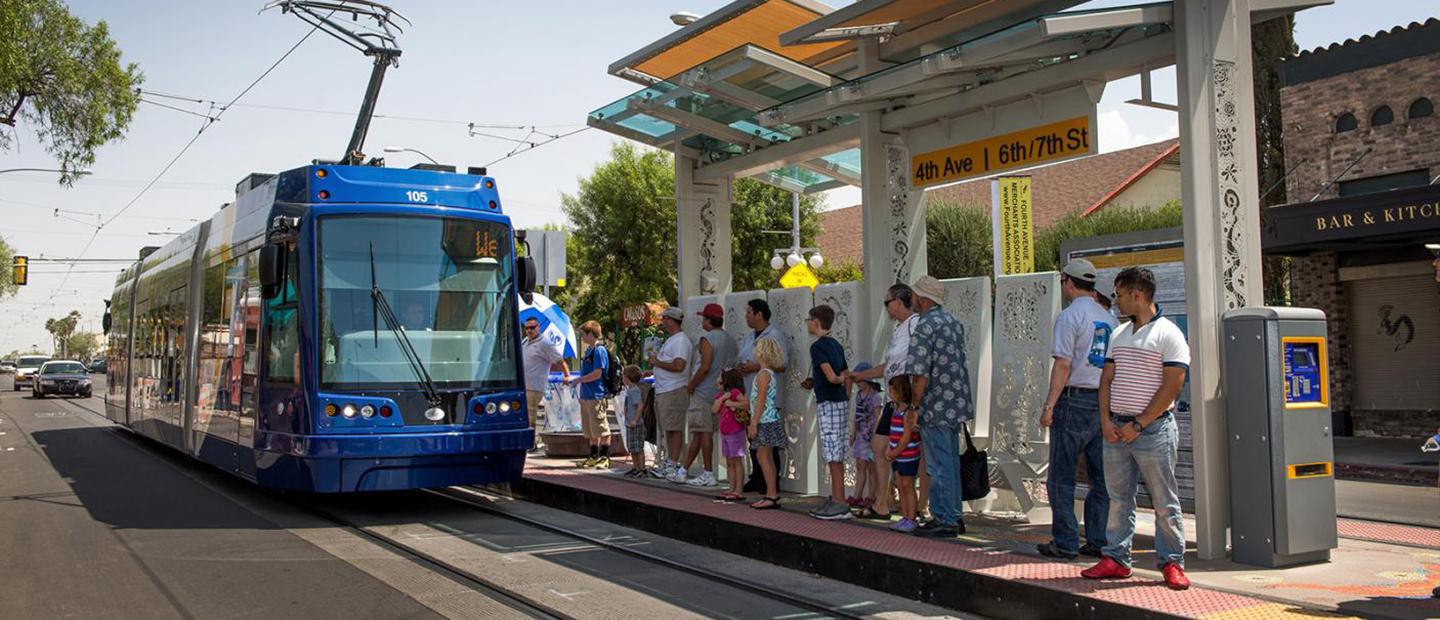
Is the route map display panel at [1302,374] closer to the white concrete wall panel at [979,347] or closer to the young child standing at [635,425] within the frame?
the white concrete wall panel at [979,347]


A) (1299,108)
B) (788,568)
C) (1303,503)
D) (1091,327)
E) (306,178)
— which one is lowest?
(788,568)

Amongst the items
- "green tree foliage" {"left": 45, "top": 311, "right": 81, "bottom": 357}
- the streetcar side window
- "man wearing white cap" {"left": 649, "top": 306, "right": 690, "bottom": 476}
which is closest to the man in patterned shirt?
"man wearing white cap" {"left": 649, "top": 306, "right": 690, "bottom": 476}

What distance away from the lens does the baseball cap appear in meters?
7.49

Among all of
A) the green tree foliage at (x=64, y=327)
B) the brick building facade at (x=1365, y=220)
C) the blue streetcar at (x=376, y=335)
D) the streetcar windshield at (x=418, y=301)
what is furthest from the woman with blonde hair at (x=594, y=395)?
the green tree foliage at (x=64, y=327)

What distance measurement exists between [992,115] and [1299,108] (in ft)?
46.3

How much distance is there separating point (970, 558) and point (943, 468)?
3.12 feet

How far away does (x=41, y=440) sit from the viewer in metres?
21.6

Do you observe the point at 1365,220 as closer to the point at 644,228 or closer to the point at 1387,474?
the point at 1387,474

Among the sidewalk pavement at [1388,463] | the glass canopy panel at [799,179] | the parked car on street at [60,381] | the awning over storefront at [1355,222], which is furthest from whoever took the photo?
the parked car on street at [60,381]

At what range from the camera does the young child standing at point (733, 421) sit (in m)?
10.3

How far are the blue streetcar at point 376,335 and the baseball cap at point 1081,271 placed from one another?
538 centimetres

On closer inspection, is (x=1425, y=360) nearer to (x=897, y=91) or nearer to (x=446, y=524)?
(x=897, y=91)

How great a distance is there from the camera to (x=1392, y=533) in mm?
8656

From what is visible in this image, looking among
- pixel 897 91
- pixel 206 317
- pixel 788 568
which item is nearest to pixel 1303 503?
pixel 788 568
